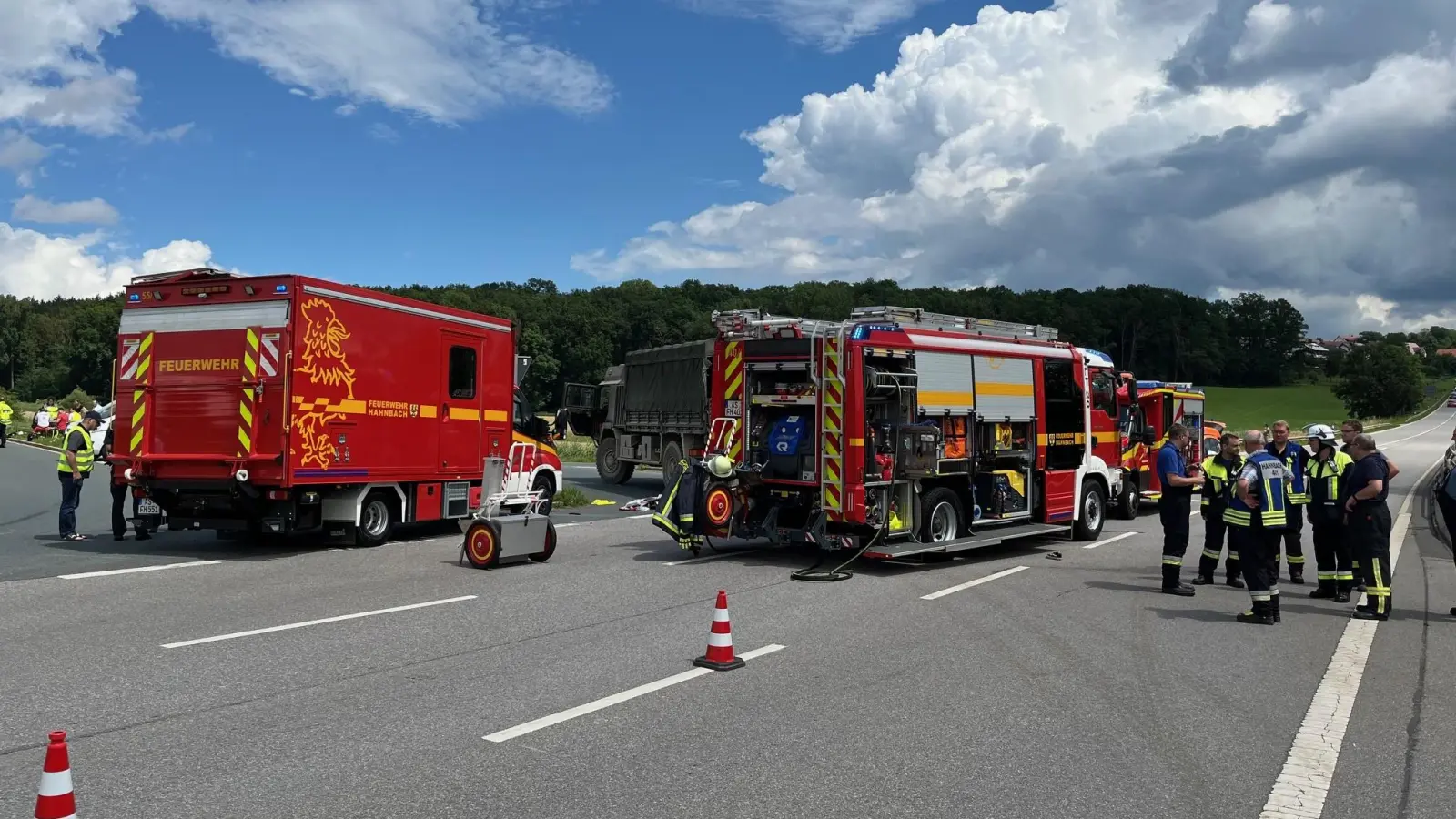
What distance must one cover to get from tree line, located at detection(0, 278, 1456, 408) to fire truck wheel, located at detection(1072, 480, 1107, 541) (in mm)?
63248

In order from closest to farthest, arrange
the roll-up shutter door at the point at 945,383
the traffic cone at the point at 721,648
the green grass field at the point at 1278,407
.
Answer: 1. the traffic cone at the point at 721,648
2. the roll-up shutter door at the point at 945,383
3. the green grass field at the point at 1278,407

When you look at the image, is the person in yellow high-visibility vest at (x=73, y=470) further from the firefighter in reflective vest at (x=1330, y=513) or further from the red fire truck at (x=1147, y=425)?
the red fire truck at (x=1147, y=425)

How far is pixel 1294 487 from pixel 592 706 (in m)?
8.17

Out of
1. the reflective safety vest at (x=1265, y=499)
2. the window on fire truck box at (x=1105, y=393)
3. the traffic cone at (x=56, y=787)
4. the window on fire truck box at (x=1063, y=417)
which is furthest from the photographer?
the window on fire truck box at (x=1105, y=393)

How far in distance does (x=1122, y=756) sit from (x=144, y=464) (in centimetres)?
1172

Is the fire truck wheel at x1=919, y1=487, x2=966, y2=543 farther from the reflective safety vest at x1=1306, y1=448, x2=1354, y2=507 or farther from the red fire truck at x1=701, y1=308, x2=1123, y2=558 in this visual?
the reflective safety vest at x1=1306, y1=448, x2=1354, y2=507

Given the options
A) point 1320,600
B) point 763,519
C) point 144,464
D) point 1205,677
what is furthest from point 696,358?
point 1205,677

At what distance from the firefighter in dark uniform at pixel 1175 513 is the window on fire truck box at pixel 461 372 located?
919 cm

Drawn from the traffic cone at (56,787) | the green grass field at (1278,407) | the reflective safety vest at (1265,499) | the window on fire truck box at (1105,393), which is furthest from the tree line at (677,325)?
the traffic cone at (56,787)

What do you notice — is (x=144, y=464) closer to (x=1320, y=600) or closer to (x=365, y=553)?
(x=365, y=553)

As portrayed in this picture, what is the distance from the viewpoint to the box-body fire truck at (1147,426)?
694 inches

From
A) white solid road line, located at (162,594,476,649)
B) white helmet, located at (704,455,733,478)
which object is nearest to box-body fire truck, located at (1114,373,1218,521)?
white helmet, located at (704,455,733,478)

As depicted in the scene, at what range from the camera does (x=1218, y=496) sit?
424 inches

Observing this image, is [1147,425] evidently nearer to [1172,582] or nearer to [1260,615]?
[1172,582]
